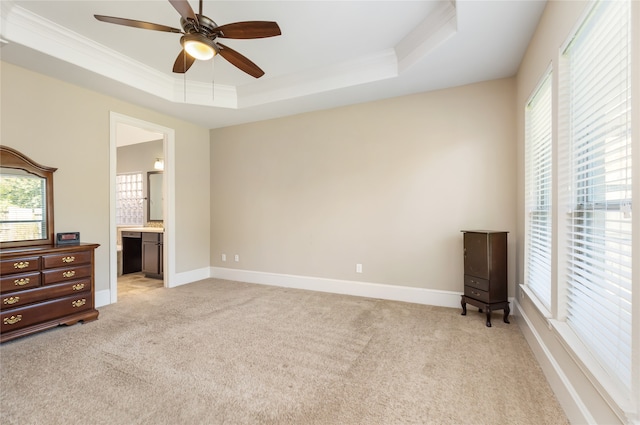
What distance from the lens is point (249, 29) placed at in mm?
2072

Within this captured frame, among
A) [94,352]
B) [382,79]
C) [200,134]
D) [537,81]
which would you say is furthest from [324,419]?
[200,134]

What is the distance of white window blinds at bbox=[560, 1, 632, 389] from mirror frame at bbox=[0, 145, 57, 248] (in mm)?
4689

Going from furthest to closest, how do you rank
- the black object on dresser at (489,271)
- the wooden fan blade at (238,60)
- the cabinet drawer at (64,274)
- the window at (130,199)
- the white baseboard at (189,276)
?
the window at (130,199) → the white baseboard at (189,276) → the black object on dresser at (489,271) → the cabinet drawer at (64,274) → the wooden fan blade at (238,60)

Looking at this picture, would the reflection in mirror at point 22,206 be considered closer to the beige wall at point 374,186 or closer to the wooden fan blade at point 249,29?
the beige wall at point 374,186

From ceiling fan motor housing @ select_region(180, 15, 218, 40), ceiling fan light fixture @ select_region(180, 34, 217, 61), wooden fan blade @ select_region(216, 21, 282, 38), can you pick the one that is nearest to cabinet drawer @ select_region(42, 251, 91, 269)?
ceiling fan light fixture @ select_region(180, 34, 217, 61)

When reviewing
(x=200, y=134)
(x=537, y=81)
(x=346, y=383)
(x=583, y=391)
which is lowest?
(x=346, y=383)

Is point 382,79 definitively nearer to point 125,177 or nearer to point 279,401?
point 279,401

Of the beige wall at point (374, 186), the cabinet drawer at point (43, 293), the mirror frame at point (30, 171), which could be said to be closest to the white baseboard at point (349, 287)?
the beige wall at point (374, 186)

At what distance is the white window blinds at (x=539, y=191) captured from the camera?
7.25 ft

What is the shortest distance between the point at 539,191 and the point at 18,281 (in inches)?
187

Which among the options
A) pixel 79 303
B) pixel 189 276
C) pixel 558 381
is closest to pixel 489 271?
pixel 558 381

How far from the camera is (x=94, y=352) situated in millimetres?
2416

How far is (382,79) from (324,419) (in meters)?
3.26

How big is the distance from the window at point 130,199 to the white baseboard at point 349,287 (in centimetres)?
264
